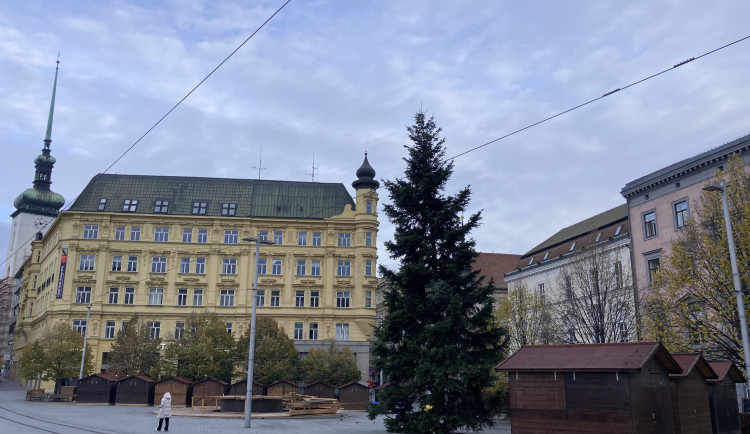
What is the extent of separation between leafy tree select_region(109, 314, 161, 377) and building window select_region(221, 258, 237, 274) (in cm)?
1223

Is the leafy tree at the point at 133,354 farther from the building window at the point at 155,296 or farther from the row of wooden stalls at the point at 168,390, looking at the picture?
the building window at the point at 155,296

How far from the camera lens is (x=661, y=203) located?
4106 centimetres

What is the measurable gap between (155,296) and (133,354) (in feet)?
38.8

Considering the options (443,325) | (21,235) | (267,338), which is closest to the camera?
(443,325)

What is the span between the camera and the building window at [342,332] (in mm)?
63250

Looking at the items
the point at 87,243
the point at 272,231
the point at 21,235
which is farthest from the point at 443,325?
the point at 21,235

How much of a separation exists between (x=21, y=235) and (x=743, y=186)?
113m

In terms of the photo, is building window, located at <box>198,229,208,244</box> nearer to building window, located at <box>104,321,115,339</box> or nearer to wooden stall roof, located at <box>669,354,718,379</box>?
building window, located at <box>104,321,115,339</box>

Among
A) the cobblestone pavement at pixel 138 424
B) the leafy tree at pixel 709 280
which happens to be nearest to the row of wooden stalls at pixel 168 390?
the cobblestone pavement at pixel 138 424

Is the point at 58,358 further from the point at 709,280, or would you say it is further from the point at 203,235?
the point at 709,280

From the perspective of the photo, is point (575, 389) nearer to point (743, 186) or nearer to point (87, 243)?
point (743, 186)

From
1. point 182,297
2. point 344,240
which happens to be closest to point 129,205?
point 182,297

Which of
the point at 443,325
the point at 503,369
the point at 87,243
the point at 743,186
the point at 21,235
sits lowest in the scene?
the point at 503,369

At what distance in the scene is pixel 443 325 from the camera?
947 inches
